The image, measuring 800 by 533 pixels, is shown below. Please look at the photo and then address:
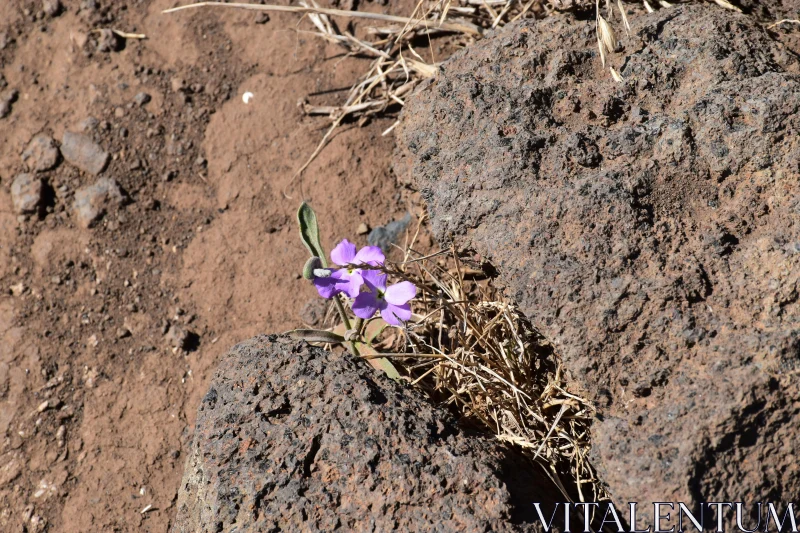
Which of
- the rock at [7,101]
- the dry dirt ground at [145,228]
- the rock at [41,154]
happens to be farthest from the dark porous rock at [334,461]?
the rock at [7,101]

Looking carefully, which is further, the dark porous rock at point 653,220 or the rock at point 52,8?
the rock at point 52,8

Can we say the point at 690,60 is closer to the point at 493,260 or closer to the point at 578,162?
the point at 578,162

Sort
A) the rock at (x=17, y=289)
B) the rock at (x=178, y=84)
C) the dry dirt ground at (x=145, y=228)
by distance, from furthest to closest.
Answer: the rock at (x=178, y=84), the rock at (x=17, y=289), the dry dirt ground at (x=145, y=228)

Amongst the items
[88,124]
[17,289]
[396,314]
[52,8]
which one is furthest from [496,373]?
[52,8]

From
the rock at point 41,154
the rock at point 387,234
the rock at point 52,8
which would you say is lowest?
the rock at point 41,154

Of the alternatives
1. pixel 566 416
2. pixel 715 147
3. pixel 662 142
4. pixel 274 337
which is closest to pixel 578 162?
pixel 662 142

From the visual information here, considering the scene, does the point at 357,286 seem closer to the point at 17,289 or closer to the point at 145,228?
the point at 145,228

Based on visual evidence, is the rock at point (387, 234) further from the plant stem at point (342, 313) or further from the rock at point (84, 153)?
the rock at point (84, 153)

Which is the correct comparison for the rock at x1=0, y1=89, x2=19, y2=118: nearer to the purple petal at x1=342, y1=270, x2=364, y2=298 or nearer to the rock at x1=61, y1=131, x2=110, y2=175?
the rock at x1=61, y1=131, x2=110, y2=175
